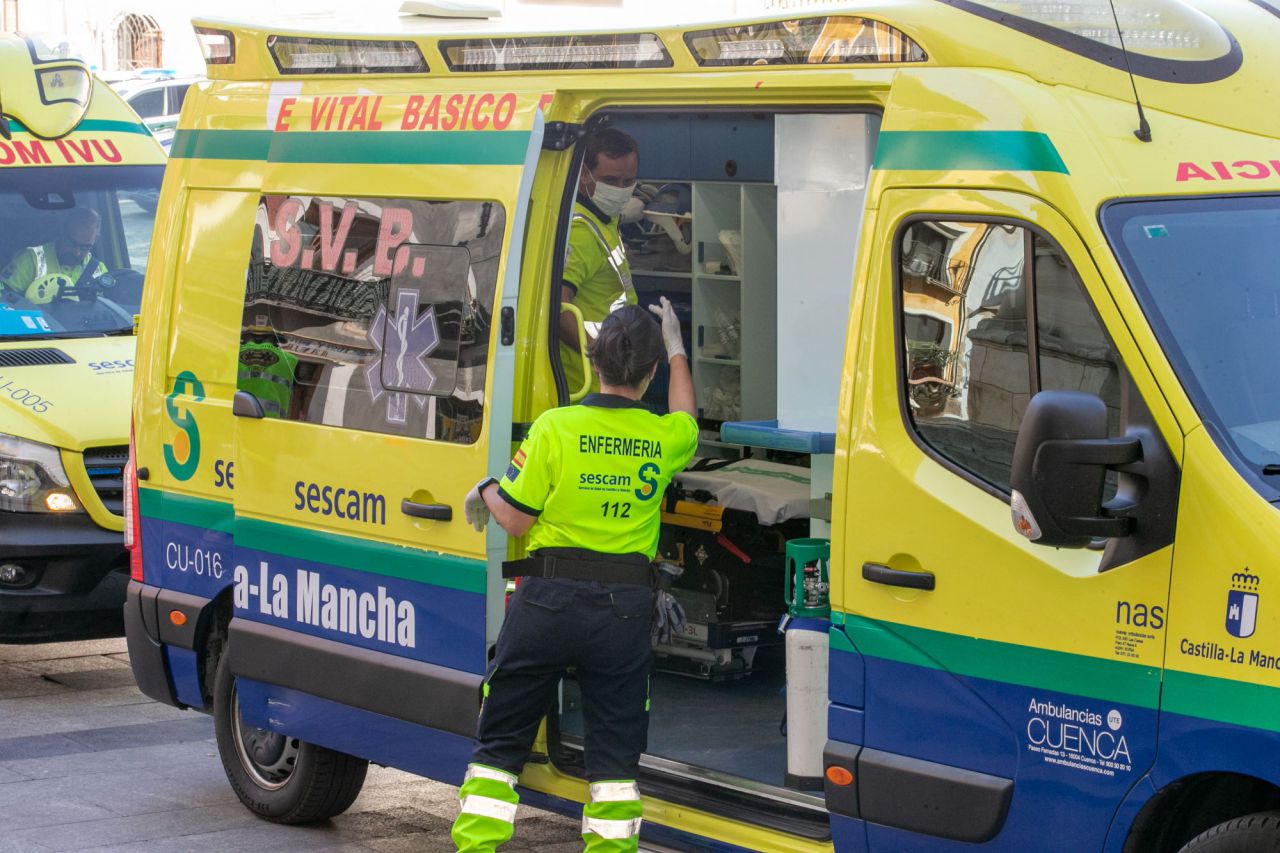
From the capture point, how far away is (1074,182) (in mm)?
3957

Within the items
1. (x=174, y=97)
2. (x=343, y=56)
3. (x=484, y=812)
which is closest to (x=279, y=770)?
(x=484, y=812)

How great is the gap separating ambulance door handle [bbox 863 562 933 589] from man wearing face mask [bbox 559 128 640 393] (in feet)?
5.32

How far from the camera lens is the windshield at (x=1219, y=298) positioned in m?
3.80

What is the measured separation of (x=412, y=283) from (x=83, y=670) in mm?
4460

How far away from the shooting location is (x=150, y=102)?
26.0m

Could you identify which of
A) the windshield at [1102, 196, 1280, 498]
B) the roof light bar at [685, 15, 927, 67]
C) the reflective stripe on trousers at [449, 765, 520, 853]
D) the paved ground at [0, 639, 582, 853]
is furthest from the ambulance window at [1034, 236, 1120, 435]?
the paved ground at [0, 639, 582, 853]

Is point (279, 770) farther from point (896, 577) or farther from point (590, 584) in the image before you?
point (896, 577)

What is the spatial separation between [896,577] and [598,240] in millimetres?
2041

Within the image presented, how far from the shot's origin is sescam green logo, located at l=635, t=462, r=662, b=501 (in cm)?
492

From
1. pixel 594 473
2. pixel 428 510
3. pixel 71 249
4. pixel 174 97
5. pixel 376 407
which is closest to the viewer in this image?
pixel 594 473

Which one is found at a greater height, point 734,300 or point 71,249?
point 71,249

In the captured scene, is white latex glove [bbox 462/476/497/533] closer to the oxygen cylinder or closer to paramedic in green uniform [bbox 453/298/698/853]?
paramedic in green uniform [bbox 453/298/698/853]

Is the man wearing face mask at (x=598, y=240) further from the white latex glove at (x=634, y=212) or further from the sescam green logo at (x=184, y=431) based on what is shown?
the sescam green logo at (x=184, y=431)

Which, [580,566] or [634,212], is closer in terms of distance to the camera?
[580,566]
